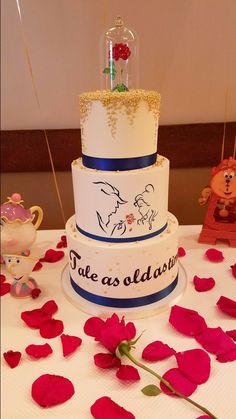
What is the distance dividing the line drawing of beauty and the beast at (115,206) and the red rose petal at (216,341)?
25 centimetres

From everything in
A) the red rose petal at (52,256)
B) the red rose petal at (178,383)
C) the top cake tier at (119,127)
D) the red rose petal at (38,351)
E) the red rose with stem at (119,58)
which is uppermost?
the red rose with stem at (119,58)

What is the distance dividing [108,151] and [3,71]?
22.3 inches

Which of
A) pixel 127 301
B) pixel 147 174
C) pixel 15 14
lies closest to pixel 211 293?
pixel 127 301

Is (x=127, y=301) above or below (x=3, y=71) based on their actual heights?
below

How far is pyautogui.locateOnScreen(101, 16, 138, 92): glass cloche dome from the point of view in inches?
27.6

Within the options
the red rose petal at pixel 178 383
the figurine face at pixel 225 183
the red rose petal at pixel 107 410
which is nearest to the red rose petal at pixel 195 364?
the red rose petal at pixel 178 383

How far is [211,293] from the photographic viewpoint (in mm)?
796

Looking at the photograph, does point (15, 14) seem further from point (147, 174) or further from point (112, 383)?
point (112, 383)

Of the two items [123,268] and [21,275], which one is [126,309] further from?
[21,275]

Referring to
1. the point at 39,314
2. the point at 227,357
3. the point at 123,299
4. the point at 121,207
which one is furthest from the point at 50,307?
the point at 227,357

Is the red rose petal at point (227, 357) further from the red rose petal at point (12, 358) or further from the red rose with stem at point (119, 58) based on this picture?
the red rose with stem at point (119, 58)

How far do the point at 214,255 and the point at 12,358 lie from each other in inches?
22.9

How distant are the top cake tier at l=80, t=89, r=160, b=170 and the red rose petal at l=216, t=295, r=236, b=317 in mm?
336

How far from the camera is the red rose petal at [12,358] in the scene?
523 mm
